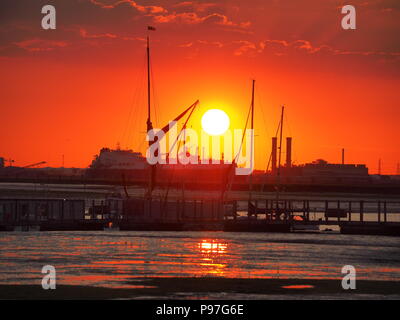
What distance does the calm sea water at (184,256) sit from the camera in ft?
169

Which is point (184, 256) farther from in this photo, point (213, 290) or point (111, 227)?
point (111, 227)

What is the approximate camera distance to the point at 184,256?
63.1 meters

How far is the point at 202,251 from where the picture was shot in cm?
6806

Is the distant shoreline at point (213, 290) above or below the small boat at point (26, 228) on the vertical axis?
above

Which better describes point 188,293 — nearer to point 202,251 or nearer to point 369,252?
point 202,251

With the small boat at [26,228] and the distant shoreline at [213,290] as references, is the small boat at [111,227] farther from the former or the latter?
the distant shoreline at [213,290]

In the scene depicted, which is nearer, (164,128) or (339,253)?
(339,253)

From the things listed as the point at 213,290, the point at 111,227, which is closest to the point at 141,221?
the point at 111,227

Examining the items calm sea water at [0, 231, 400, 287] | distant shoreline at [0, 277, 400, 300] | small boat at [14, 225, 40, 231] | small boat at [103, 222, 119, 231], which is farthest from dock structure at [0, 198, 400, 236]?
distant shoreline at [0, 277, 400, 300]

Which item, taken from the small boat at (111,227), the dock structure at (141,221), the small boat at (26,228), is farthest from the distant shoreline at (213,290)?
the small boat at (111,227)

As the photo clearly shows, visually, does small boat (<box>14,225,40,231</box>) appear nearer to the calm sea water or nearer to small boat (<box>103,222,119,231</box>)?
the calm sea water
